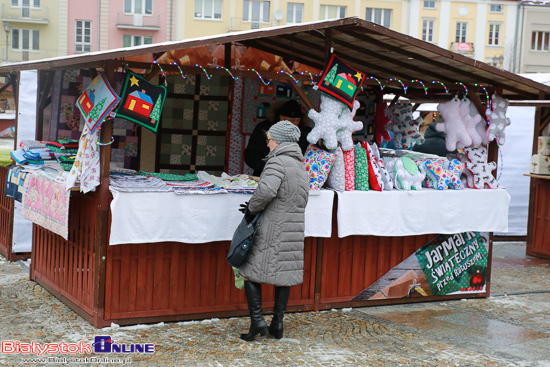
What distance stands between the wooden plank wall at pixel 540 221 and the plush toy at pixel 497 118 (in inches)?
130

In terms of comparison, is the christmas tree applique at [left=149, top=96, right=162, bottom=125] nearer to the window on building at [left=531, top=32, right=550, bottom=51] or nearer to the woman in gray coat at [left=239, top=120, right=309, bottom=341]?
the woman in gray coat at [left=239, top=120, right=309, bottom=341]

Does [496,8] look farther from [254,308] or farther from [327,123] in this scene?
[254,308]

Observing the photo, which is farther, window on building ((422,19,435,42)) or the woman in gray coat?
window on building ((422,19,435,42))

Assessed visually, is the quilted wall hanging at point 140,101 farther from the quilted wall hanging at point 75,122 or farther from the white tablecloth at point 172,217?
the quilted wall hanging at point 75,122

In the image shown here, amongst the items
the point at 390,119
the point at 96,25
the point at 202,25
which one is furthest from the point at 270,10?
the point at 390,119

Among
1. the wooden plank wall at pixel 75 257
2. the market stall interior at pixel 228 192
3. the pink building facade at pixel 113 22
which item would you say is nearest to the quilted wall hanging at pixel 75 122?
the market stall interior at pixel 228 192

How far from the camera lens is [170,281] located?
588cm

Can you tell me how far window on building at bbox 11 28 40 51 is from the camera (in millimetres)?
36688

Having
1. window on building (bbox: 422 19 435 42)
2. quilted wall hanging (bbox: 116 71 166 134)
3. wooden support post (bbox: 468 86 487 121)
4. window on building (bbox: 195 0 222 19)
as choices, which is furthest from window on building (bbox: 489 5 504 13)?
quilted wall hanging (bbox: 116 71 166 134)

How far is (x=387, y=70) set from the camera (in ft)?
25.1

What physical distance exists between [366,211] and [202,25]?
31565 millimetres

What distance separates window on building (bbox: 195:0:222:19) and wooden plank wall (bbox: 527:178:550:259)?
28.9m

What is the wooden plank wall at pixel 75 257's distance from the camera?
579 centimetres

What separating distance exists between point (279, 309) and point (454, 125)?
9.94 ft
